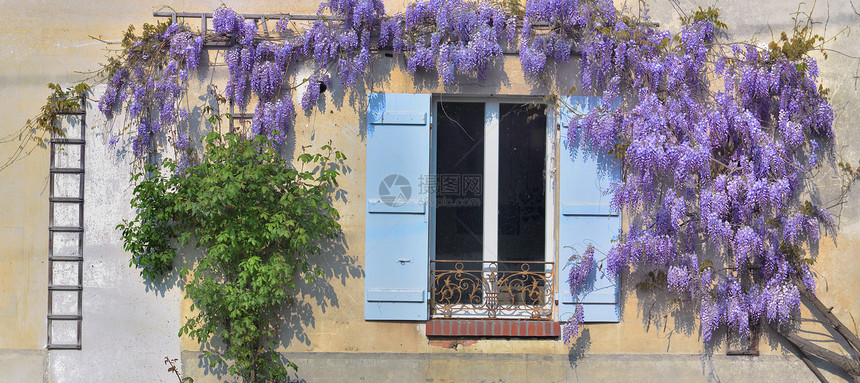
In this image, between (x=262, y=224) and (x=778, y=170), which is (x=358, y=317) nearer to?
(x=262, y=224)

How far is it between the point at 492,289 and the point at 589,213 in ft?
2.80

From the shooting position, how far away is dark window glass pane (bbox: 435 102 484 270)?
4355 mm

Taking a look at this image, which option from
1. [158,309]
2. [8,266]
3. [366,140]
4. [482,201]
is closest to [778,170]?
[482,201]

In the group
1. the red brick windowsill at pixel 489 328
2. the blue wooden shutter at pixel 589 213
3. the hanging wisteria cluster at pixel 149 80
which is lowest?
the red brick windowsill at pixel 489 328

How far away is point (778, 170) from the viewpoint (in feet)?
13.6

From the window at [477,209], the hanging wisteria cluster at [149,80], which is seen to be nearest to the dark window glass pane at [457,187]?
the window at [477,209]

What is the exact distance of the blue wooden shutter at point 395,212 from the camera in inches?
165

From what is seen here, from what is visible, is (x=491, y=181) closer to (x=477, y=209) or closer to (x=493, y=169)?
(x=493, y=169)

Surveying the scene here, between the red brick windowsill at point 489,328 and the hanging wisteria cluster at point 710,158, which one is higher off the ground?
the hanging wisteria cluster at point 710,158

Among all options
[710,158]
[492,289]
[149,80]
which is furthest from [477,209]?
[149,80]

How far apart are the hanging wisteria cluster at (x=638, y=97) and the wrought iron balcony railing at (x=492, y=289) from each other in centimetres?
26

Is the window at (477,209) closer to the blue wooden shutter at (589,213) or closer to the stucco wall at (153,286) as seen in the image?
the blue wooden shutter at (589,213)

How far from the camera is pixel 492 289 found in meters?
4.25

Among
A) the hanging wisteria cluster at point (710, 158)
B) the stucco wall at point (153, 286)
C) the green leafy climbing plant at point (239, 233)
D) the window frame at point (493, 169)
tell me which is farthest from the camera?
the window frame at point (493, 169)
